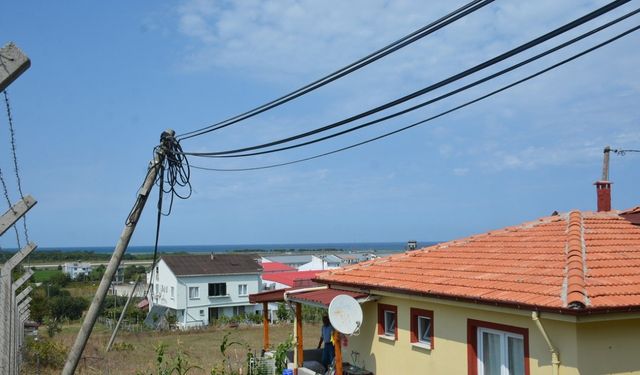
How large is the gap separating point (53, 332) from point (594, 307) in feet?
117

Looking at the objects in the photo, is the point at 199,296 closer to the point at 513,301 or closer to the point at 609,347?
the point at 513,301

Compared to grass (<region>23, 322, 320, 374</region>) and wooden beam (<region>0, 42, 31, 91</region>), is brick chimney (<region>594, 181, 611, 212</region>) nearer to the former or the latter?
grass (<region>23, 322, 320, 374</region>)

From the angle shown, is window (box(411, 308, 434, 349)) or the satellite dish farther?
the satellite dish

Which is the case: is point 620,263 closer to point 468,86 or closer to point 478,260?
point 478,260

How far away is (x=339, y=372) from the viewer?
43.3ft

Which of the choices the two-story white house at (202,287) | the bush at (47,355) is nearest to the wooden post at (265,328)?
the bush at (47,355)

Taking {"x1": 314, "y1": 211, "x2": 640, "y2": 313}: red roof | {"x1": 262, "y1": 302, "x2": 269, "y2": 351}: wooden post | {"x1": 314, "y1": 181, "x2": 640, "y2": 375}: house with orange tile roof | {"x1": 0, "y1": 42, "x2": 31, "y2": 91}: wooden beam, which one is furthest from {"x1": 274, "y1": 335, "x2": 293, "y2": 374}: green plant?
{"x1": 0, "y1": 42, "x2": 31, "y2": 91}: wooden beam

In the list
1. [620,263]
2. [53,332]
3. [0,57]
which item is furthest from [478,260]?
[53,332]

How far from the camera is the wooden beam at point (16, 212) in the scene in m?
7.10

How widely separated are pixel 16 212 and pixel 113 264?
5.91 feet

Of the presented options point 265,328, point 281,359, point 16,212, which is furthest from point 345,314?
point 16,212

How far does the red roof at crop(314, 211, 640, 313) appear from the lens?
28.5 feet

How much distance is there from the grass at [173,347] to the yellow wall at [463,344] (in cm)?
616

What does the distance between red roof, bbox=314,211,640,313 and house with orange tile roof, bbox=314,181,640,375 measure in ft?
0.08
